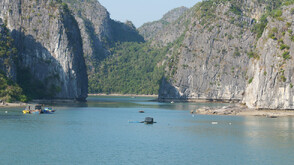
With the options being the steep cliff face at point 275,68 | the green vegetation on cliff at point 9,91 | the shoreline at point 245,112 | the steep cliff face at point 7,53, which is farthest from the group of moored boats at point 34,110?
the steep cliff face at point 275,68

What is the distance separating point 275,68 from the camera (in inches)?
4828

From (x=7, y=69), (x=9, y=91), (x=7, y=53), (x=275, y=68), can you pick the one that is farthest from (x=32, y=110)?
(x=275, y=68)

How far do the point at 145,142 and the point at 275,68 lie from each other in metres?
60.9

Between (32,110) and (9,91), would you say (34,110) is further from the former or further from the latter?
(9,91)

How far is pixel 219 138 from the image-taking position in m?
77.9

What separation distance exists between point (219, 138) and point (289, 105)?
153 feet

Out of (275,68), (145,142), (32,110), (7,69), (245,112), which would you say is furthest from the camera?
(7,69)

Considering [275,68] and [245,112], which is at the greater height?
[275,68]

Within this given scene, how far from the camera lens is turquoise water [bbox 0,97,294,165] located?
5870 cm

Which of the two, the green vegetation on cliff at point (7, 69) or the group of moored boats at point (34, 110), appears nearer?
the group of moored boats at point (34, 110)

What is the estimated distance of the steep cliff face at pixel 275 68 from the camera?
119 m

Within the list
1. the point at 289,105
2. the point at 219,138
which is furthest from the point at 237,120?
the point at 219,138

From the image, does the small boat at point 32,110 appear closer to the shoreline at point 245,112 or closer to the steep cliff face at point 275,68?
the shoreline at point 245,112

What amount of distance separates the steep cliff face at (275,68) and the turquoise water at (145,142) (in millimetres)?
17880
